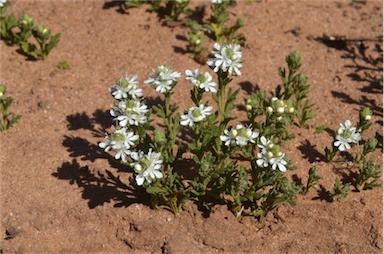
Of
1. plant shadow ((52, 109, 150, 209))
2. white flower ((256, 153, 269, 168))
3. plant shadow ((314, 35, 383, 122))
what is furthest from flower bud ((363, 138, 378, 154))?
plant shadow ((52, 109, 150, 209))

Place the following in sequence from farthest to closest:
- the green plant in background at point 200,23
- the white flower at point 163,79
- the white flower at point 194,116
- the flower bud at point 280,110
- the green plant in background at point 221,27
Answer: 1. the green plant in background at point 221,27
2. the green plant in background at point 200,23
3. the flower bud at point 280,110
4. the white flower at point 163,79
5. the white flower at point 194,116

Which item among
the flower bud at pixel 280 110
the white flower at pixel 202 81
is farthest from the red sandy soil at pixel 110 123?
the white flower at pixel 202 81

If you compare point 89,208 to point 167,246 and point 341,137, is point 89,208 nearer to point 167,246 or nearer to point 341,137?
point 167,246

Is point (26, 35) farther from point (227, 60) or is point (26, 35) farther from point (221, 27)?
point (227, 60)

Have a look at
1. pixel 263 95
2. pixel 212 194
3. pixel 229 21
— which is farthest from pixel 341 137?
pixel 229 21

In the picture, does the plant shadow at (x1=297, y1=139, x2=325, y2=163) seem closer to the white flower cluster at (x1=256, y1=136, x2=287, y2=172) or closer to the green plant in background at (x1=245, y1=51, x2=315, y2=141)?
the green plant in background at (x1=245, y1=51, x2=315, y2=141)

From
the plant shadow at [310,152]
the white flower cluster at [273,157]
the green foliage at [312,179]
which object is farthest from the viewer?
the plant shadow at [310,152]

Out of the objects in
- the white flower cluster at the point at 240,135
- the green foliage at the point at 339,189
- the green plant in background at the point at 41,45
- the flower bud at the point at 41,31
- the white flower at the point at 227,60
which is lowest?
the green foliage at the point at 339,189

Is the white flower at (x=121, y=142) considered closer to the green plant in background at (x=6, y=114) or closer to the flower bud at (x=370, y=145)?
the green plant in background at (x=6, y=114)
